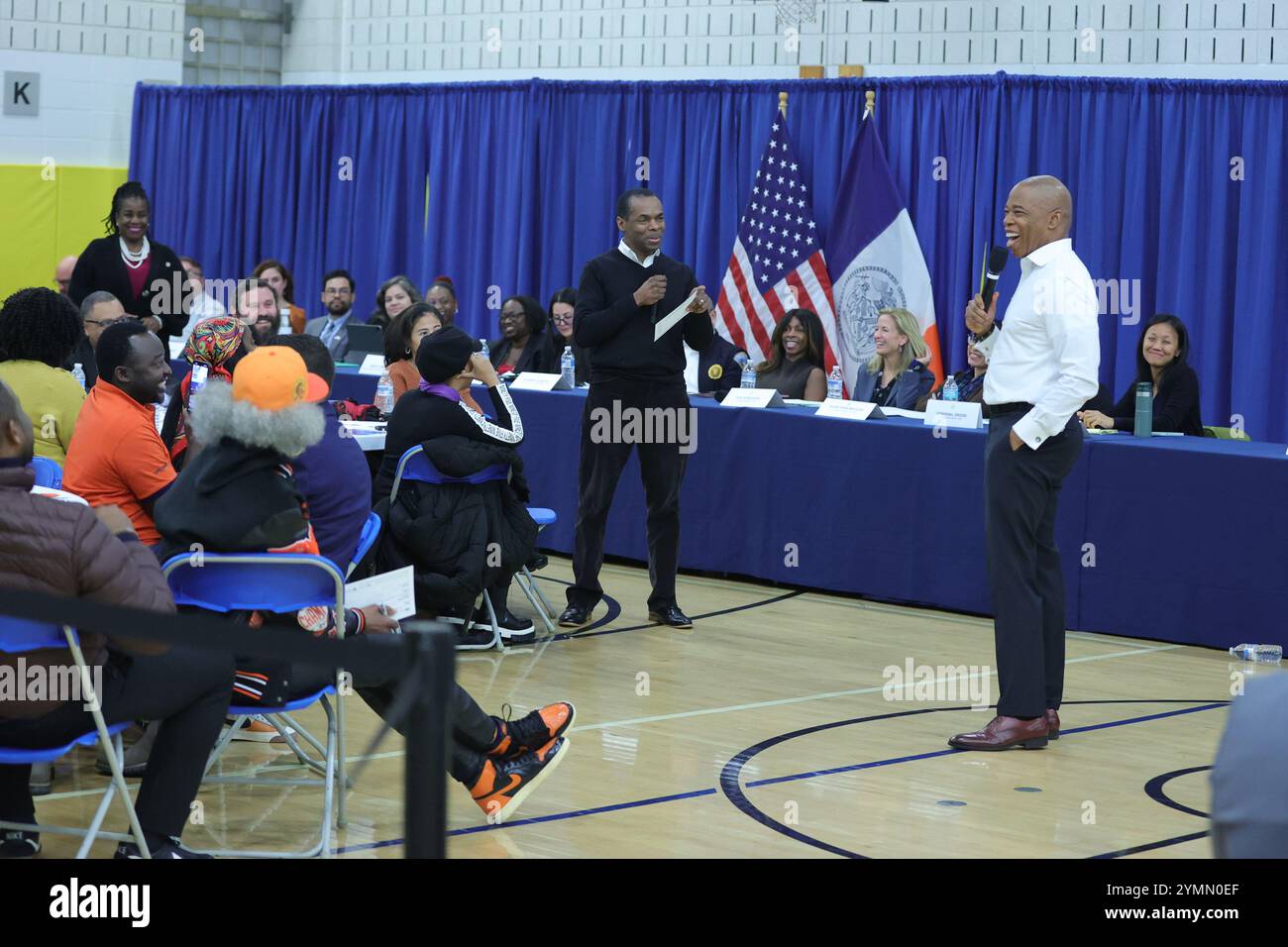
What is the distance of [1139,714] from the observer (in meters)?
5.85

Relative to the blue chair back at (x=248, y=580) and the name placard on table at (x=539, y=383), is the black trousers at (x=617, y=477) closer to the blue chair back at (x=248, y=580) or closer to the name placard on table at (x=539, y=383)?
the name placard on table at (x=539, y=383)

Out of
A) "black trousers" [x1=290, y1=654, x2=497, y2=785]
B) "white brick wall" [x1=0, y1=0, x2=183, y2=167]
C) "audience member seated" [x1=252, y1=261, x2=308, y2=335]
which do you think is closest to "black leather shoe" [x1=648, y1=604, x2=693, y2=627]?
"black trousers" [x1=290, y1=654, x2=497, y2=785]

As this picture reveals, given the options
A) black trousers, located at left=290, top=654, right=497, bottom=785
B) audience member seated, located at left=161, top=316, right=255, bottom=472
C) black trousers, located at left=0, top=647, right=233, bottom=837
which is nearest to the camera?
black trousers, located at left=0, top=647, right=233, bottom=837

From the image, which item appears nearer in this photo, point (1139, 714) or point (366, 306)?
point (1139, 714)

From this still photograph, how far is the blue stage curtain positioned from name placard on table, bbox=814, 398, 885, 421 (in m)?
2.08

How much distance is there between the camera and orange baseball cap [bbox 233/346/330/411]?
13.4 ft

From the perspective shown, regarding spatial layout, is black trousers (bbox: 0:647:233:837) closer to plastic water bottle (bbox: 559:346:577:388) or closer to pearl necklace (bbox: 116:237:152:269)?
plastic water bottle (bbox: 559:346:577:388)

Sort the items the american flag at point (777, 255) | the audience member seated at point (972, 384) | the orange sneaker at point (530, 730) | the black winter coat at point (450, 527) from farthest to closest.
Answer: the american flag at point (777, 255)
the audience member seated at point (972, 384)
the black winter coat at point (450, 527)
the orange sneaker at point (530, 730)

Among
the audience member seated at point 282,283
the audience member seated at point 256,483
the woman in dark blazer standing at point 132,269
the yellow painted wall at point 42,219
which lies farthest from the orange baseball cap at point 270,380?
the yellow painted wall at point 42,219

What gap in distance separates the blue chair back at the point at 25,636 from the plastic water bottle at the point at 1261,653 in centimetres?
482

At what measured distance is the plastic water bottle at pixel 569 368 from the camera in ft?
28.2
